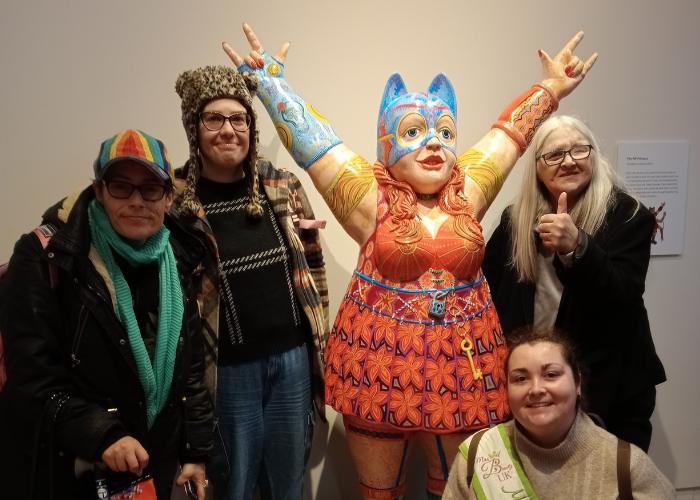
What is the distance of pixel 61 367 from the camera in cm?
127

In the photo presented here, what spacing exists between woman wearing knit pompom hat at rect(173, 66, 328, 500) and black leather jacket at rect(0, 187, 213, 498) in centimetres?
31

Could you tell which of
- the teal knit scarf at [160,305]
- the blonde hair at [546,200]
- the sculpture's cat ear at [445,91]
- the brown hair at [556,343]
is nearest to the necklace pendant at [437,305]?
the brown hair at [556,343]

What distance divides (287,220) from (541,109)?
0.81m

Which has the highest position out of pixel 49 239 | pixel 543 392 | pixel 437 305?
pixel 49 239

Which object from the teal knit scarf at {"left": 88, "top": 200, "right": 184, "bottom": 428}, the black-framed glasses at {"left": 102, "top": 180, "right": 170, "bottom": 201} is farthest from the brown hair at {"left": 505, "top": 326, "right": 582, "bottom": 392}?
the black-framed glasses at {"left": 102, "top": 180, "right": 170, "bottom": 201}

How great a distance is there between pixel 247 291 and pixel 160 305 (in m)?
0.32

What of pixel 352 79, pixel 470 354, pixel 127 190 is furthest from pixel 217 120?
pixel 470 354

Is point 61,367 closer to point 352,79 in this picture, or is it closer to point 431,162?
point 431,162

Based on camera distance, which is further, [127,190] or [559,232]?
[559,232]

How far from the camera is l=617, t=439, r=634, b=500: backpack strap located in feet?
4.41

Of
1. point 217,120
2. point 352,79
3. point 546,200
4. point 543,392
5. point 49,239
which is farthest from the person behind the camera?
point 352,79

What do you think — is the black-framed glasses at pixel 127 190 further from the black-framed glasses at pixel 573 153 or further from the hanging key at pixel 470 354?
the black-framed glasses at pixel 573 153

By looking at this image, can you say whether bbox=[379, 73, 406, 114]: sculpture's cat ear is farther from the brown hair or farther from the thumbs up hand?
the brown hair

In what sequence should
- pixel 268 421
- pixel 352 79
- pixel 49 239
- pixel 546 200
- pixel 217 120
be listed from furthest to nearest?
1. pixel 352 79
2. pixel 546 200
3. pixel 268 421
4. pixel 217 120
5. pixel 49 239
